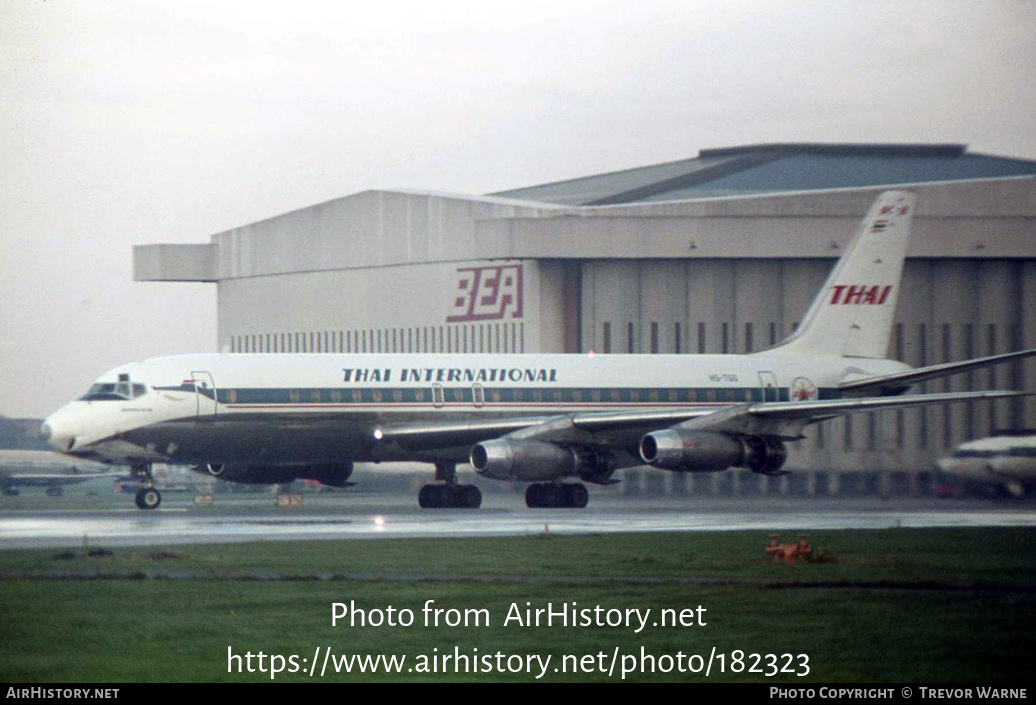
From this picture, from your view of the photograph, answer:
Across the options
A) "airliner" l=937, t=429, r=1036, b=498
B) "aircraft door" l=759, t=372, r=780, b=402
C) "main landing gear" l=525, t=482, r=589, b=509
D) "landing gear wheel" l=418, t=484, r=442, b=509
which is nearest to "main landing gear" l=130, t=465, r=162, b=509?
"landing gear wheel" l=418, t=484, r=442, b=509

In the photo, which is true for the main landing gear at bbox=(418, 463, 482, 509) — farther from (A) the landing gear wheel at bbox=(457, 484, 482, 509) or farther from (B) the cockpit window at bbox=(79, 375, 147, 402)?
(B) the cockpit window at bbox=(79, 375, 147, 402)

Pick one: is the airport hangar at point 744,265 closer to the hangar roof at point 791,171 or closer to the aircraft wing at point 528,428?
the hangar roof at point 791,171

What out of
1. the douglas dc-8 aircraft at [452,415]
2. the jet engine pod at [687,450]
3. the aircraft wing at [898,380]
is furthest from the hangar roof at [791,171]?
the jet engine pod at [687,450]

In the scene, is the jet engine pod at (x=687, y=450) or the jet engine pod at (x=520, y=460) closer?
the jet engine pod at (x=520, y=460)

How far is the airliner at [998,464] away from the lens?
128 feet

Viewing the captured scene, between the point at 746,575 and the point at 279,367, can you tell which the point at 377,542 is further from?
the point at 279,367

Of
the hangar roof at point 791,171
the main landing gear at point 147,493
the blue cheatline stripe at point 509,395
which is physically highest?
the hangar roof at point 791,171

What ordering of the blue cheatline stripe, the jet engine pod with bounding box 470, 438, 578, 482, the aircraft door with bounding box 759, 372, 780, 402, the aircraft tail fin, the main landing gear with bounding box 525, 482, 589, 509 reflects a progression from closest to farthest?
the jet engine pod with bounding box 470, 438, 578, 482 → the blue cheatline stripe → the main landing gear with bounding box 525, 482, 589, 509 → the aircraft door with bounding box 759, 372, 780, 402 → the aircraft tail fin

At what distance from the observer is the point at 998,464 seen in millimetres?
40188

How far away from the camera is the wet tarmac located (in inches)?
1324

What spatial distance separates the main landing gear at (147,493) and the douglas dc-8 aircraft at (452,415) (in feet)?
0.21

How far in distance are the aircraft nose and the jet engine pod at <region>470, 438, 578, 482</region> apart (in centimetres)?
1083

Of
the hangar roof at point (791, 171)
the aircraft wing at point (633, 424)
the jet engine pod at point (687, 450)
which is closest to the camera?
the jet engine pod at point (687, 450)

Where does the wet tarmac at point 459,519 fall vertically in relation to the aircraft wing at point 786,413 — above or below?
below
